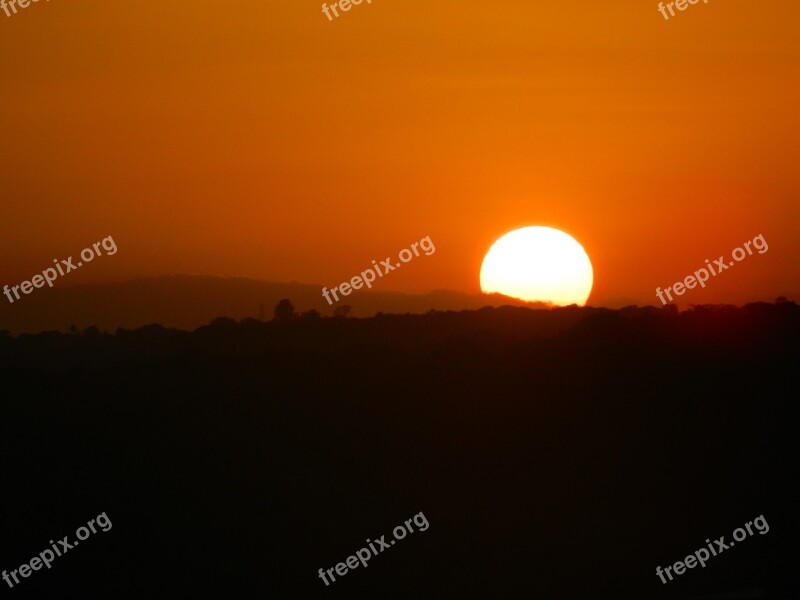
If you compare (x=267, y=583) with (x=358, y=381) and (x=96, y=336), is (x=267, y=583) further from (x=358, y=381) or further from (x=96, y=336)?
(x=96, y=336)

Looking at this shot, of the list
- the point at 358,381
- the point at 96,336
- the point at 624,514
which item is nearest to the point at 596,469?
the point at 624,514

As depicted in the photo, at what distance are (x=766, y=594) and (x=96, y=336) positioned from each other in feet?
51.4

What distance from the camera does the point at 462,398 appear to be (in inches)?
896

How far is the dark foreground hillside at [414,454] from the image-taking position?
16797mm
